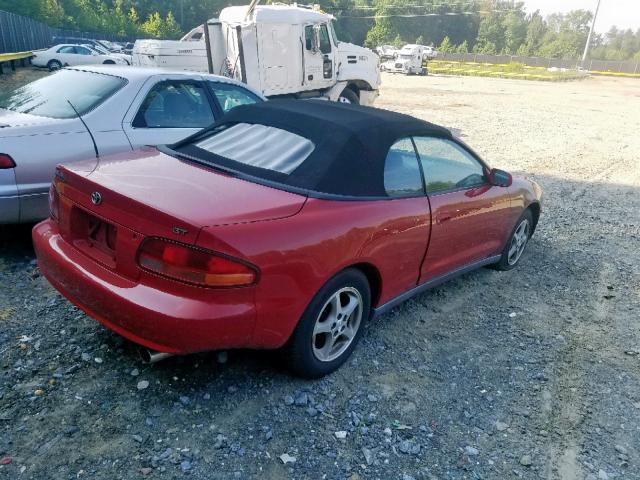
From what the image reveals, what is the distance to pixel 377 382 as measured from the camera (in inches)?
123

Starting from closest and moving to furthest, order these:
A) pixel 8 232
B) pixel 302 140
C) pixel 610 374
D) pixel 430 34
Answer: pixel 302 140 → pixel 610 374 → pixel 8 232 → pixel 430 34

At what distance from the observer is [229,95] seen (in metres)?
5.59

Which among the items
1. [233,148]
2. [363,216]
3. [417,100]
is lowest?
[417,100]

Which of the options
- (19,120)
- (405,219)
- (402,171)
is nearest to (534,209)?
(402,171)

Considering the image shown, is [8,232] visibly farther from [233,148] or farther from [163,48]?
[163,48]

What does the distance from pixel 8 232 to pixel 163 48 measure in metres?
8.59

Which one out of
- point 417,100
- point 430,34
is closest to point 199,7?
point 430,34

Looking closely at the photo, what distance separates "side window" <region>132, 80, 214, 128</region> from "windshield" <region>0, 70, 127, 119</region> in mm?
312

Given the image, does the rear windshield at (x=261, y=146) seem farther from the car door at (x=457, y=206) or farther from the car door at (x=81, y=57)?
the car door at (x=81, y=57)

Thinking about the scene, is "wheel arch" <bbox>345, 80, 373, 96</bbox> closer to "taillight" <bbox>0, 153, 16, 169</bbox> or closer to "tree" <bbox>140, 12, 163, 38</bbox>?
"taillight" <bbox>0, 153, 16, 169</bbox>

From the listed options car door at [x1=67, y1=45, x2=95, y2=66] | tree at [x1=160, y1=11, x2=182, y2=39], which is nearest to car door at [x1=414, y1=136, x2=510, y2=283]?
car door at [x1=67, y1=45, x2=95, y2=66]

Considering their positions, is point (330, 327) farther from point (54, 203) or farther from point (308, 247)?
point (54, 203)

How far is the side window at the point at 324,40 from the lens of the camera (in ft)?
39.7

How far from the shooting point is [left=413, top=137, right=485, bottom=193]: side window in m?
3.61
